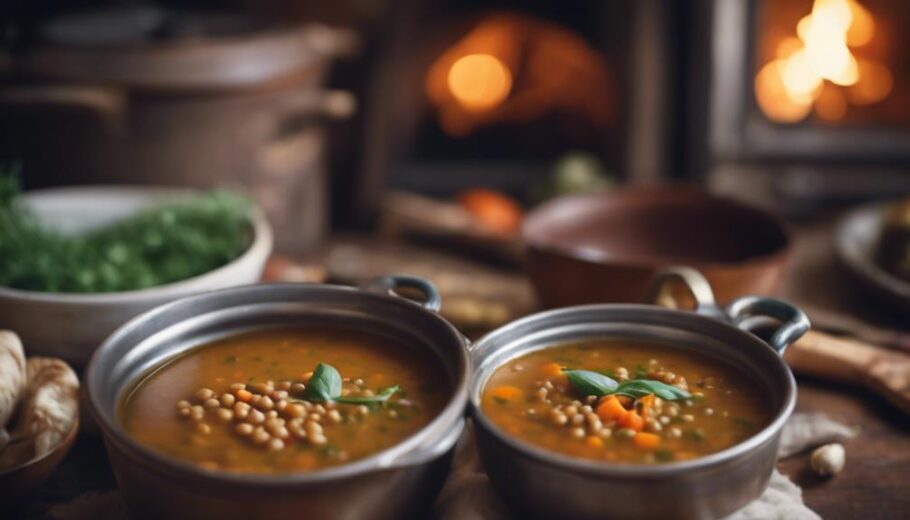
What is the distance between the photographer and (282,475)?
1289 millimetres

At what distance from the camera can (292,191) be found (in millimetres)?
3000

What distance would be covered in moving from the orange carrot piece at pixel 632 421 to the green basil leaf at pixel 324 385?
459mm

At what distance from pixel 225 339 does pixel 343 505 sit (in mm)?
563

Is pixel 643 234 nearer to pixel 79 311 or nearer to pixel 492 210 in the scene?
pixel 492 210

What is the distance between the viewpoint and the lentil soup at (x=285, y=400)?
1445 millimetres

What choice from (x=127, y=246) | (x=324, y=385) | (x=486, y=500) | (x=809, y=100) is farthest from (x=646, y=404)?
(x=809, y=100)

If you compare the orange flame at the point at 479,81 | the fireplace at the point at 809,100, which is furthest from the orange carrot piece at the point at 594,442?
the orange flame at the point at 479,81

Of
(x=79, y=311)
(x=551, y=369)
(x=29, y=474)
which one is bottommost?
(x=29, y=474)

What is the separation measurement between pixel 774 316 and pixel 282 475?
38.3 inches

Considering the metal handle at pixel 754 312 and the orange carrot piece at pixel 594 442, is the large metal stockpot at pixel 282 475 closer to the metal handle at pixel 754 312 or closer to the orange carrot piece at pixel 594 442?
the orange carrot piece at pixel 594 442

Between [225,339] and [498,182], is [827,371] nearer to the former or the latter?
[225,339]

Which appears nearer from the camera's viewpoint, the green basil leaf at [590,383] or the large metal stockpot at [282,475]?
the large metal stockpot at [282,475]

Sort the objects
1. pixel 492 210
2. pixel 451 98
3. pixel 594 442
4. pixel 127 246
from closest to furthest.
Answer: pixel 594 442, pixel 127 246, pixel 492 210, pixel 451 98

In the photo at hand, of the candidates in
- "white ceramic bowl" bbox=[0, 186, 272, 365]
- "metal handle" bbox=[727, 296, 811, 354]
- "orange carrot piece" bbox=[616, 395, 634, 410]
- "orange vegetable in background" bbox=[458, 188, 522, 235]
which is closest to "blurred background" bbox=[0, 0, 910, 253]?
"orange vegetable in background" bbox=[458, 188, 522, 235]
